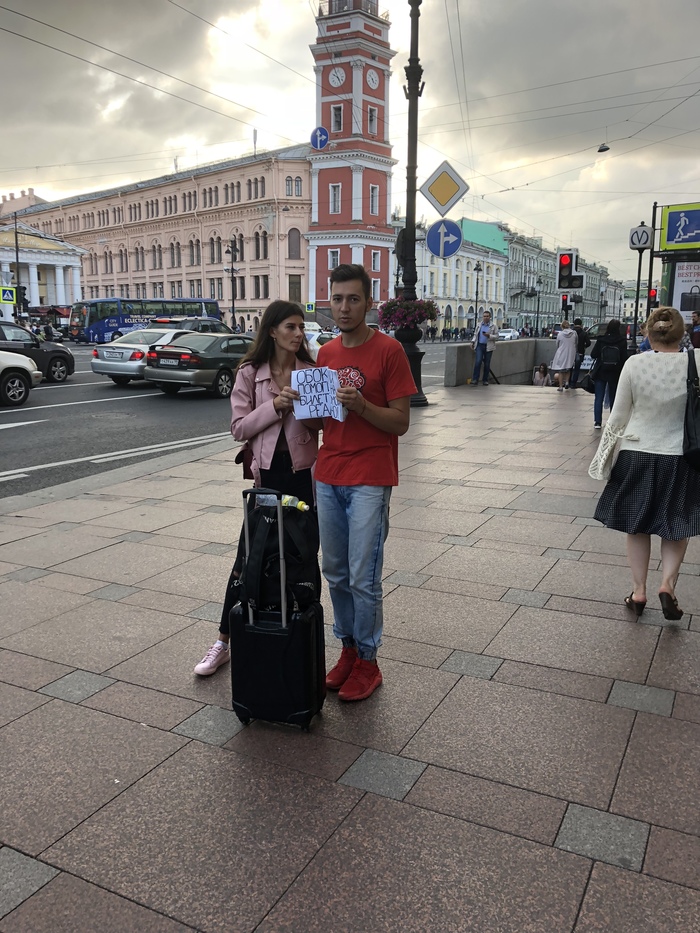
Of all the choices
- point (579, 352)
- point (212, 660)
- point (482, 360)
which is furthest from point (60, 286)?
point (212, 660)

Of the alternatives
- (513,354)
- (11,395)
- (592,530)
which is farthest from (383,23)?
(592,530)

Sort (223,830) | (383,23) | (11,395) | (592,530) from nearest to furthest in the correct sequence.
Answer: (223,830), (592,530), (11,395), (383,23)

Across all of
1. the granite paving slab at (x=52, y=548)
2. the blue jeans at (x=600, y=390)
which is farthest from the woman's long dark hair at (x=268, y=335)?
the blue jeans at (x=600, y=390)

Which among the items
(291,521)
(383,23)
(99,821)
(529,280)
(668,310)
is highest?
(383,23)

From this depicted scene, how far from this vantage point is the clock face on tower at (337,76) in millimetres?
65250

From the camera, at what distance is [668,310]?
444cm

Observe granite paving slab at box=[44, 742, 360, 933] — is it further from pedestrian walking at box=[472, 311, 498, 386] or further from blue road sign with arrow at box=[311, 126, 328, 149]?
blue road sign with arrow at box=[311, 126, 328, 149]

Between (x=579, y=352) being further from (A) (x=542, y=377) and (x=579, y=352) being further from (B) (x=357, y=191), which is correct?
(B) (x=357, y=191)

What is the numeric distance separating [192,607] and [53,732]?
4.69 feet

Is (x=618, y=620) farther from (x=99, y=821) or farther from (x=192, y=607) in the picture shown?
(x=99, y=821)

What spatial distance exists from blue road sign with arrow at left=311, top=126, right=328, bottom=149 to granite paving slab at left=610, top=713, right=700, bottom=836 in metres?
55.7

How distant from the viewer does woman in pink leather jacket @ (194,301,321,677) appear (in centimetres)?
349

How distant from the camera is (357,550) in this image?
3.33m

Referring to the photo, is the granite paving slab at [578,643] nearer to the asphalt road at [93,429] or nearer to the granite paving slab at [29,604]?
the granite paving slab at [29,604]
